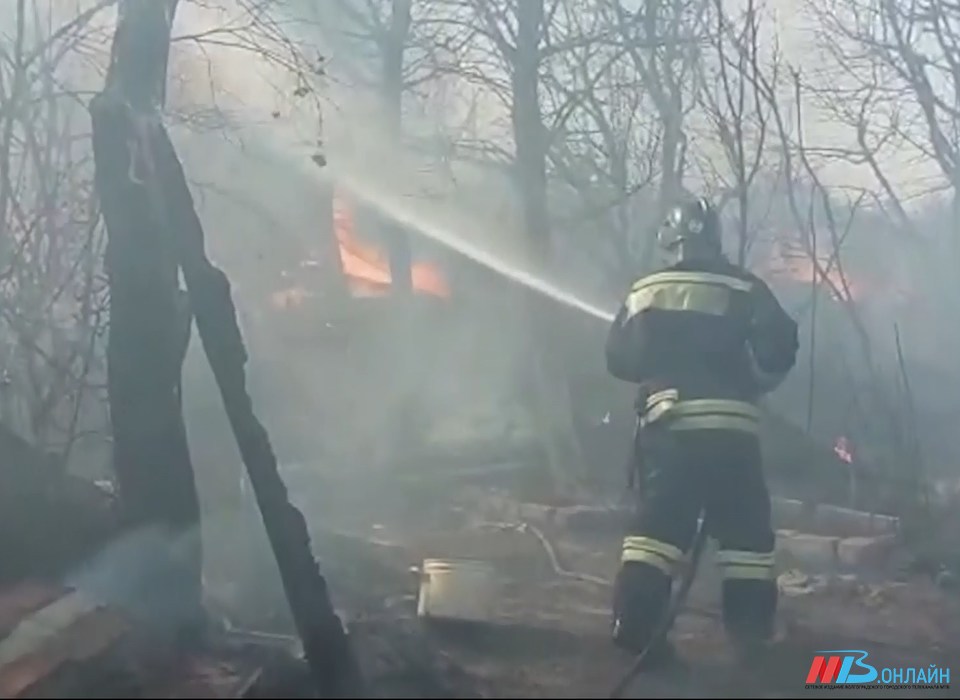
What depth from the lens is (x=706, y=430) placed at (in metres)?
5.21

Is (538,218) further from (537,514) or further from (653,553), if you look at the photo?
(653,553)

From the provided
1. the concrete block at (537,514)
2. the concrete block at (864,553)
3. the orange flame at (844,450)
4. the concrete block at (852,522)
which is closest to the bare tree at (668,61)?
the orange flame at (844,450)

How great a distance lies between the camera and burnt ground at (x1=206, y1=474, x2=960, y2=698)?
4.47 m

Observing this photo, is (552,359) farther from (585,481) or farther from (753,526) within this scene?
(753,526)

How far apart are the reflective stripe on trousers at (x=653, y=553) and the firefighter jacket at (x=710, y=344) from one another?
19.8 inches

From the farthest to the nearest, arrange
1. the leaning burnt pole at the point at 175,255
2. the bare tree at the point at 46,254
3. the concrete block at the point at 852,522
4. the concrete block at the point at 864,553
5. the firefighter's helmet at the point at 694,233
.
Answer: the concrete block at the point at 852,522 < the bare tree at the point at 46,254 < the concrete block at the point at 864,553 < the firefighter's helmet at the point at 694,233 < the leaning burnt pole at the point at 175,255

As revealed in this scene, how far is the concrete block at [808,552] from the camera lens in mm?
7637

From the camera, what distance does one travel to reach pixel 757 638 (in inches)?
203

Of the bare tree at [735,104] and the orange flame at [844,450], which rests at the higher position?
the bare tree at [735,104]

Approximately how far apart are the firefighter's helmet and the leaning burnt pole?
1.94 meters

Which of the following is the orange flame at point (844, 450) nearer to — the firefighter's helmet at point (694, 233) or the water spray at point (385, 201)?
the firefighter's helmet at point (694, 233)

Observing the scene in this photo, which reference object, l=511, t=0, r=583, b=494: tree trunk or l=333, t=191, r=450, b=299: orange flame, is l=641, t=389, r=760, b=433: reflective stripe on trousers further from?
l=333, t=191, r=450, b=299: orange flame

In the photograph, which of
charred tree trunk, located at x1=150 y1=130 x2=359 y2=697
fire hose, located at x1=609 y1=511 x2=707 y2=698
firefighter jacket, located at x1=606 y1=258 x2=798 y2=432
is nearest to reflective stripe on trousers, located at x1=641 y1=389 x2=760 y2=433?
firefighter jacket, located at x1=606 y1=258 x2=798 y2=432

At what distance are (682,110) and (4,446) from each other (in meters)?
6.54
